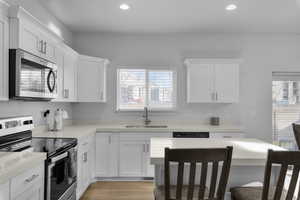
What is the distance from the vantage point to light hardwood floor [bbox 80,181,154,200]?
3.12 m

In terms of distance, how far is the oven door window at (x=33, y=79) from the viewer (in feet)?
7.09

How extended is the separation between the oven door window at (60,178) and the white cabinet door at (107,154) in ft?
3.94

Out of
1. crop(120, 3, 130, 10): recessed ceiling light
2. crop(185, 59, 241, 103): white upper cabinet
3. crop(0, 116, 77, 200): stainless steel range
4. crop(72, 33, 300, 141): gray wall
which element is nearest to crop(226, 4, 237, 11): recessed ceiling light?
crop(185, 59, 241, 103): white upper cabinet

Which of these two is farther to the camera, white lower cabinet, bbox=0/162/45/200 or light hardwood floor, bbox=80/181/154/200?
light hardwood floor, bbox=80/181/154/200

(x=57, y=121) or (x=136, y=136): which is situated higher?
(x=57, y=121)

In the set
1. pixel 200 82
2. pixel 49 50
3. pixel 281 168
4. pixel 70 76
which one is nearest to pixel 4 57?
pixel 49 50

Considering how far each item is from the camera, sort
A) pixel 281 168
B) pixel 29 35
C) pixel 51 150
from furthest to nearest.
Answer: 1. pixel 29 35
2. pixel 51 150
3. pixel 281 168

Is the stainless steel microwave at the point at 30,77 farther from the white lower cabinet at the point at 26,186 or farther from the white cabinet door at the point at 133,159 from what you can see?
the white cabinet door at the point at 133,159

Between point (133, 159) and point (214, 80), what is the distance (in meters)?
1.93

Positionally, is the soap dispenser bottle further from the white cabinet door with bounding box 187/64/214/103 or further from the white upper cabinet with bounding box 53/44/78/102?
the white cabinet door with bounding box 187/64/214/103

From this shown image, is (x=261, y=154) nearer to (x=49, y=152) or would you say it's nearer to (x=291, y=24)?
(x=49, y=152)

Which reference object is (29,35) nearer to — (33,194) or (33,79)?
(33,79)

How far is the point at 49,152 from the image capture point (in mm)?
1860

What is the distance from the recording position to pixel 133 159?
12.0 feet
